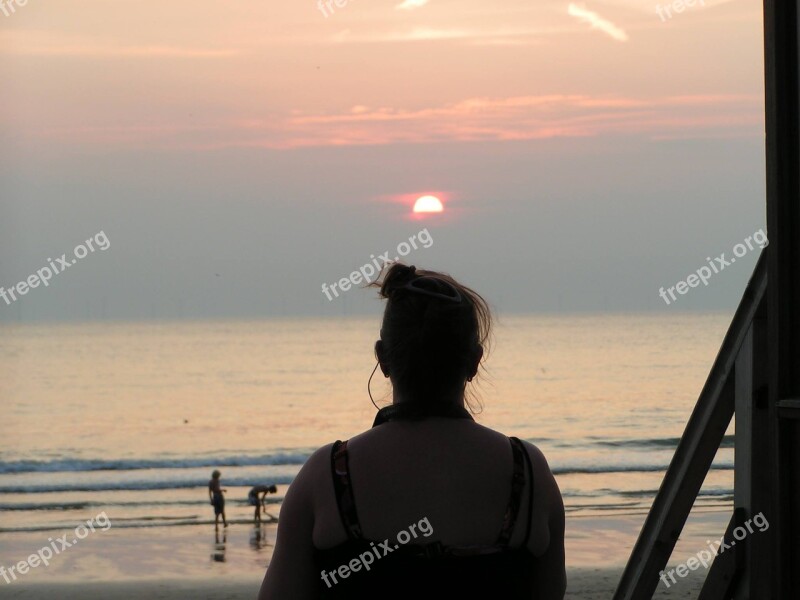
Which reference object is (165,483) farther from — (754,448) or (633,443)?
(754,448)

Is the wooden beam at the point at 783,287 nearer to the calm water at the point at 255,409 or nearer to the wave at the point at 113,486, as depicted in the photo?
the calm water at the point at 255,409

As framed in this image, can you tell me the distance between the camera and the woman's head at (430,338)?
158 cm

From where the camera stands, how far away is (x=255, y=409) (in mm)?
41688

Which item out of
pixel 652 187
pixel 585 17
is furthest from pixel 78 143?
pixel 652 187

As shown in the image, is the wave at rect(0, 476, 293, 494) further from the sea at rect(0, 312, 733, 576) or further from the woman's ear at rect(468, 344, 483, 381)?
the woman's ear at rect(468, 344, 483, 381)

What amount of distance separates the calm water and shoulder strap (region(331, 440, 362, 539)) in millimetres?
204

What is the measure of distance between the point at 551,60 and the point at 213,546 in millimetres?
34195

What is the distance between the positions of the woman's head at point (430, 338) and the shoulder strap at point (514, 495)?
0.13m

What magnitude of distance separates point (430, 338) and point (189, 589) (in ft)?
37.7

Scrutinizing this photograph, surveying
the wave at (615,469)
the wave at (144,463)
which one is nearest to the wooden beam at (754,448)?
the wave at (615,469)

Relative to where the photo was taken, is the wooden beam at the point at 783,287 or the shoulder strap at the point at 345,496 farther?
the wooden beam at the point at 783,287

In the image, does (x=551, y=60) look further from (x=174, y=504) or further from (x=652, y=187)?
(x=174, y=504)

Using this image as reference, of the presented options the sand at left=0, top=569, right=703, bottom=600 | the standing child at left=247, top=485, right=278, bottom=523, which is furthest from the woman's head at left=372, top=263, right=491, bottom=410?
the standing child at left=247, top=485, right=278, bottom=523

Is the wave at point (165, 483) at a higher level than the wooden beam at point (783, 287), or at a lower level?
higher
